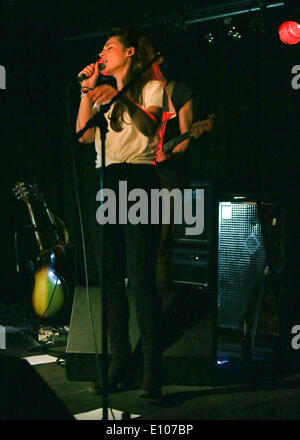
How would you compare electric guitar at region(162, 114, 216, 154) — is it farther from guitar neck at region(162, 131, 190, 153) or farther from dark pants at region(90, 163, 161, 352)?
dark pants at region(90, 163, 161, 352)

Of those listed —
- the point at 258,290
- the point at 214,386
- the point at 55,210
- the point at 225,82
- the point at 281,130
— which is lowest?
the point at 214,386

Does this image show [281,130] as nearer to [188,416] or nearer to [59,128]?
[59,128]

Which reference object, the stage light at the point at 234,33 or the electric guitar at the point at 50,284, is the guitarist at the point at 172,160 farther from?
the electric guitar at the point at 50,284

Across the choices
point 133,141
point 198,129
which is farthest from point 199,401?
point 198,129

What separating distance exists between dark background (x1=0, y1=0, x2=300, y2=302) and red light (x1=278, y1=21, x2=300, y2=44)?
0.11 meters

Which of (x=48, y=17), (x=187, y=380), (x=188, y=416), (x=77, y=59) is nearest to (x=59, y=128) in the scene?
(x=77, y=59)

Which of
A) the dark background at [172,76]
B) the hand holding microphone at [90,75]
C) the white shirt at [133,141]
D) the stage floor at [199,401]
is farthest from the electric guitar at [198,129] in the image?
the hand holding microphone at [90,75]

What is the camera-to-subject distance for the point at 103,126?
1.74m

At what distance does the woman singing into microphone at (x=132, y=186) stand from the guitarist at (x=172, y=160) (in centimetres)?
98

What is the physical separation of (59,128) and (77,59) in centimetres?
65

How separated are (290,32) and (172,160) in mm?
1126

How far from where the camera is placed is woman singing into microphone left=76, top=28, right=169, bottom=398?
2170 millimetres

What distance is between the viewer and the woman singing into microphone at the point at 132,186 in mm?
2170

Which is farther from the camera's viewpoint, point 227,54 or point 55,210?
point 55,210
